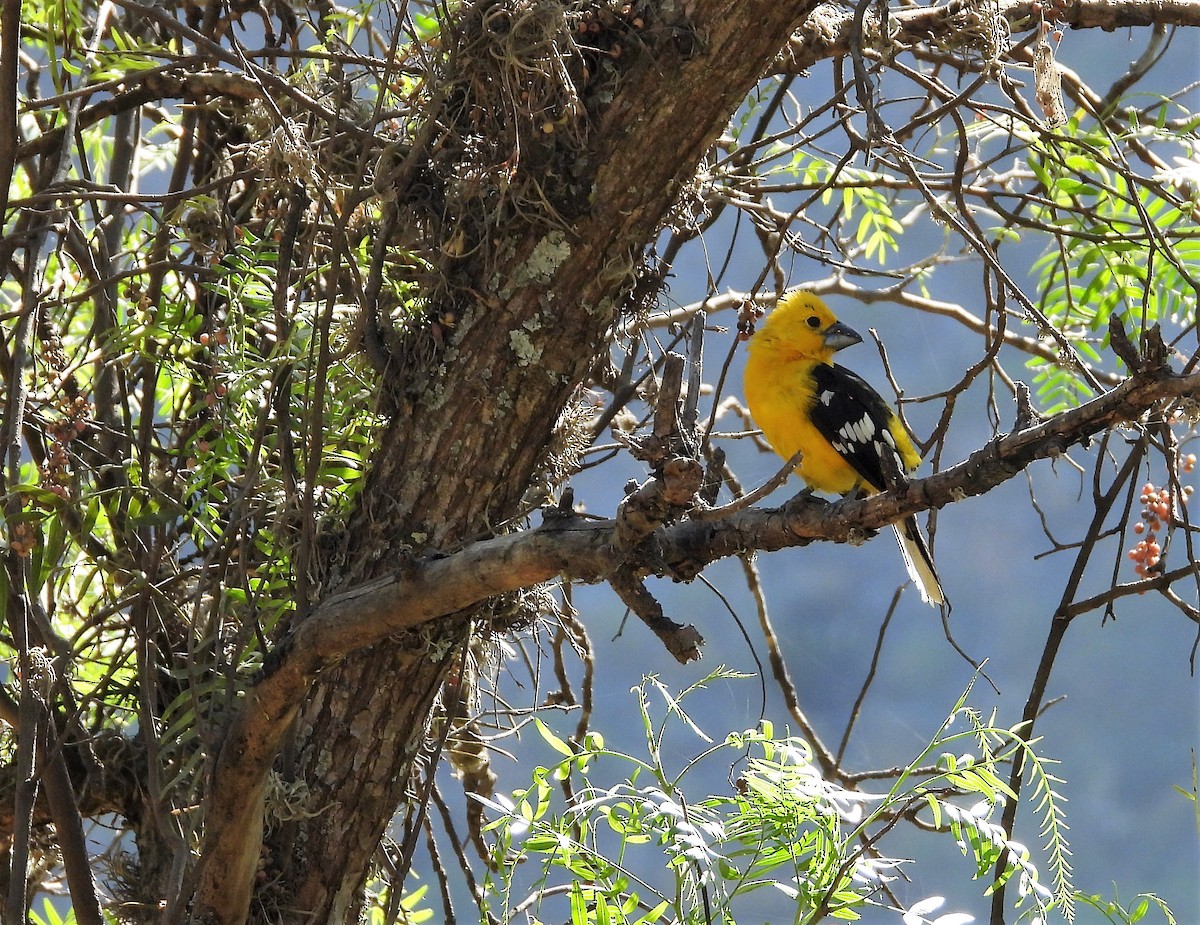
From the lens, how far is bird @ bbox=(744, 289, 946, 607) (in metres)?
1.93

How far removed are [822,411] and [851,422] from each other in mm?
57

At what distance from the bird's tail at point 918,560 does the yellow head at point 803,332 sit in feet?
Result: 1.12

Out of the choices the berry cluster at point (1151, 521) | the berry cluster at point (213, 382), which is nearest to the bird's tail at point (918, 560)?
the berry cluster at point (1151, 521)

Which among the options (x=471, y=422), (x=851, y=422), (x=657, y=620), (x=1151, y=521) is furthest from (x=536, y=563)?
(x=1151, y=521)

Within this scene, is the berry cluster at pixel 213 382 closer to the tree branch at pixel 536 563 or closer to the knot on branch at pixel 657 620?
the tree branch at pixel 536 563

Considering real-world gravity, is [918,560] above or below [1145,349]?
above

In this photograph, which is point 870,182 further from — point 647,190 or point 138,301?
point 138,301

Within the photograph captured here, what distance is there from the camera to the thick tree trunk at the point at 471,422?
4.79 feet

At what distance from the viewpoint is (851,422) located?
6.34 ft

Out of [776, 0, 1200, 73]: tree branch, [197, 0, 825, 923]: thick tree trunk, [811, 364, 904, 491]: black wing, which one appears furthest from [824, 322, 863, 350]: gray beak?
[197, 0, 825, 923]: thick tree trunk

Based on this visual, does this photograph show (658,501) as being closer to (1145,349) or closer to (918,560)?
(1145,349)

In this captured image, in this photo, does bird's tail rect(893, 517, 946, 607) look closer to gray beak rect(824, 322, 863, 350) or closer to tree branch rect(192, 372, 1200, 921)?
gray beak rect(824, 322, 863, 350)

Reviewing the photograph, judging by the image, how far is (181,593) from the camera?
1.84 metres

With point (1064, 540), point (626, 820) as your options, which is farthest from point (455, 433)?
point (1064, 540)
